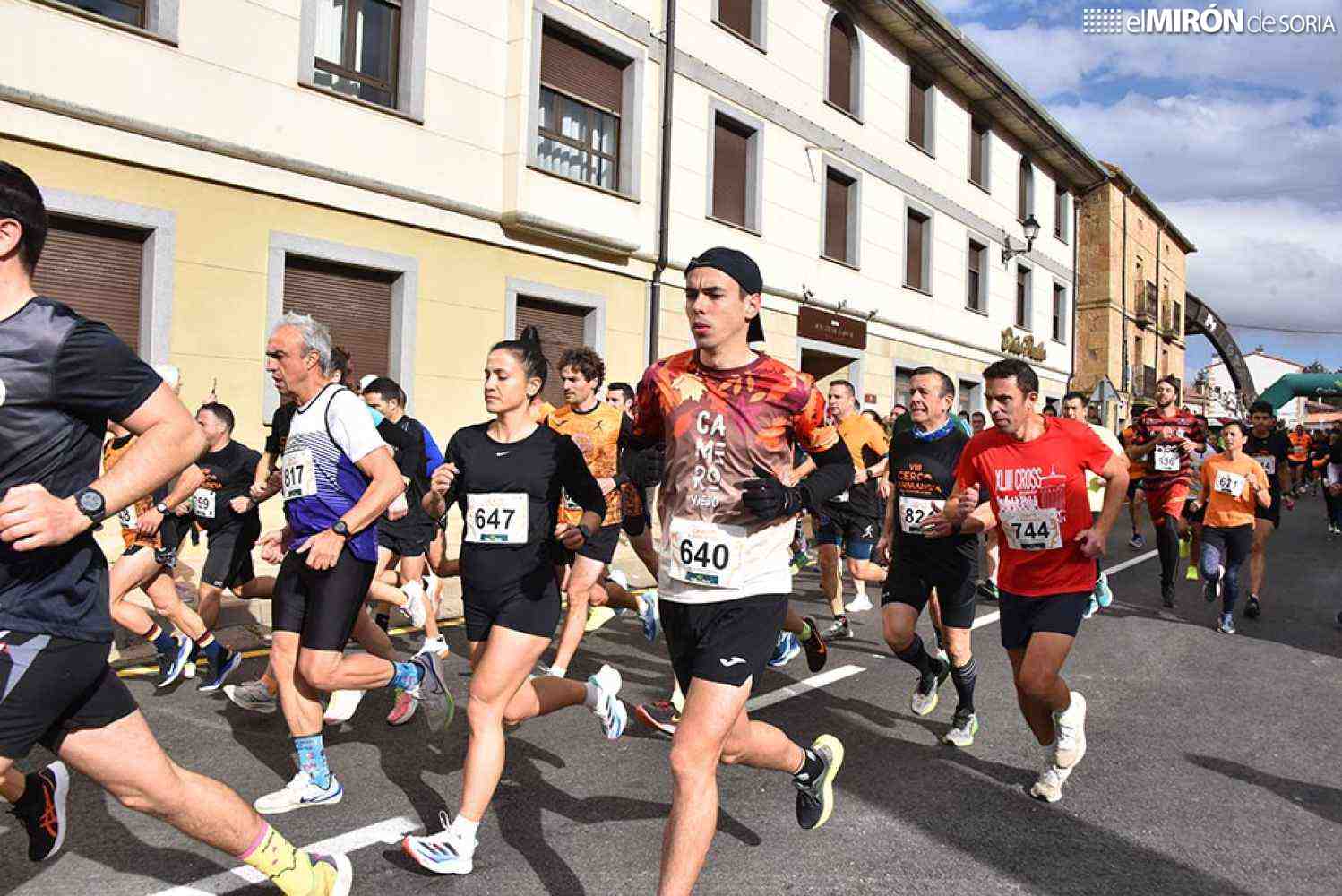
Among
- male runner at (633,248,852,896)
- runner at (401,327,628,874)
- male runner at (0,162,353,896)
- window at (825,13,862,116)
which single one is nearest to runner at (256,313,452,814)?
runner at (401,327,628,874)

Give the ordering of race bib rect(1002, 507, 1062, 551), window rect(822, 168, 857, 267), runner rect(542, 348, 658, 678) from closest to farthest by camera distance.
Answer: race bib rect(1002, 507, 1062, 551)
runner rect(542, 348, 658, 678)
window rect(822, 168, 857, 267)

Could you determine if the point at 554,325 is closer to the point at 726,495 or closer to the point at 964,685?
the point at 964,685

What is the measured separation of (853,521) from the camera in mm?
8477

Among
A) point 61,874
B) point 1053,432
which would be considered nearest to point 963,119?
point 1053,432

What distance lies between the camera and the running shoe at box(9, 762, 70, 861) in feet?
9.71

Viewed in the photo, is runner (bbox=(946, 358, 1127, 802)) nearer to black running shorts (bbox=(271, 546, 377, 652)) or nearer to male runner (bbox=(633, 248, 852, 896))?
male runner (bbox=(633, 248, 852, 896))

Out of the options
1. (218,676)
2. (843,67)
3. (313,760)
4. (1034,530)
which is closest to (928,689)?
(1034,530)

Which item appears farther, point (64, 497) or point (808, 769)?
point (808, 769)

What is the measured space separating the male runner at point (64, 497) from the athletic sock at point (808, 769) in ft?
6.73

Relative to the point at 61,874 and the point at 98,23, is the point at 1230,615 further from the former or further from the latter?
the point at 98,23

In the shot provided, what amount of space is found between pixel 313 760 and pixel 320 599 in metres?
0.65

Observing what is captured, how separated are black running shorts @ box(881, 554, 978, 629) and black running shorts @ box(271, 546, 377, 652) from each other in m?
2.88

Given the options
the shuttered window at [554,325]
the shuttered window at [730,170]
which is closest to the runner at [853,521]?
the shuttered window at [554,325]

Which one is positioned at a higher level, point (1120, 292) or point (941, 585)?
point (1120, 292)
